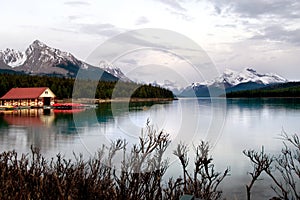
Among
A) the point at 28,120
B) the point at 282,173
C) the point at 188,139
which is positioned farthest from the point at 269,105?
the point at 282,173

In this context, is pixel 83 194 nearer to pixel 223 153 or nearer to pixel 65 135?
pixel 223 153

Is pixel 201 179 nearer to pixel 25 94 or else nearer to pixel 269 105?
pixel 25 94

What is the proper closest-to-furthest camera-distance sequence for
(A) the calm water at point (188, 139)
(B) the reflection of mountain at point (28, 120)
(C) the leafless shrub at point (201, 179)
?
(C) the leafless shrub at point (201, 179) → (A) the calm water at point (188, 139) → (B) the reflection of mountain at point (28, 120)

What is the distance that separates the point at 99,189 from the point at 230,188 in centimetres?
651

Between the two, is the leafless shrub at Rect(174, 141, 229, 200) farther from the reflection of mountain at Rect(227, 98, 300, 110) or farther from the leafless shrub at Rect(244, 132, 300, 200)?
the reflection of mountain at Rect(227, 98, 300, 110)

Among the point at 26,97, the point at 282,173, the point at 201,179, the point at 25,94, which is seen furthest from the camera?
the point at 25,94

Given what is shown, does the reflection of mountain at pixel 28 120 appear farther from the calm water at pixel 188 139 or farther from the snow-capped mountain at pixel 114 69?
the snow-capped mountain at pixel 114 69

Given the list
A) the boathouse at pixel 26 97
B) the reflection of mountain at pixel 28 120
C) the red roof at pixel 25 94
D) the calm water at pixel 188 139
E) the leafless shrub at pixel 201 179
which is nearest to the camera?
the leafless shrub at pixel 201 179

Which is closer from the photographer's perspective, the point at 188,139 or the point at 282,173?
the point at 282,173

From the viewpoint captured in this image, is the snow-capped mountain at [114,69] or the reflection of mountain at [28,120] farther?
the reflection of mountain at [28,120]

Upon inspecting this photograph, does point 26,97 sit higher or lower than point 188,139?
higher

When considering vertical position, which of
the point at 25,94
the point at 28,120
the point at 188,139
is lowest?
the point at 28,120

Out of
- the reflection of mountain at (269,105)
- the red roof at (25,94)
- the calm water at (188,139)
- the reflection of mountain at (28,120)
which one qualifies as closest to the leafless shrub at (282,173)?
the calm water at (188,139)

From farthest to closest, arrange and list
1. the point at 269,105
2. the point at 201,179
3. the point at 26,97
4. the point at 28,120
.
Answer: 1. the point at 269,105
2. the point at 26,97
3. the point at 28,120
4. the point at 201,179
